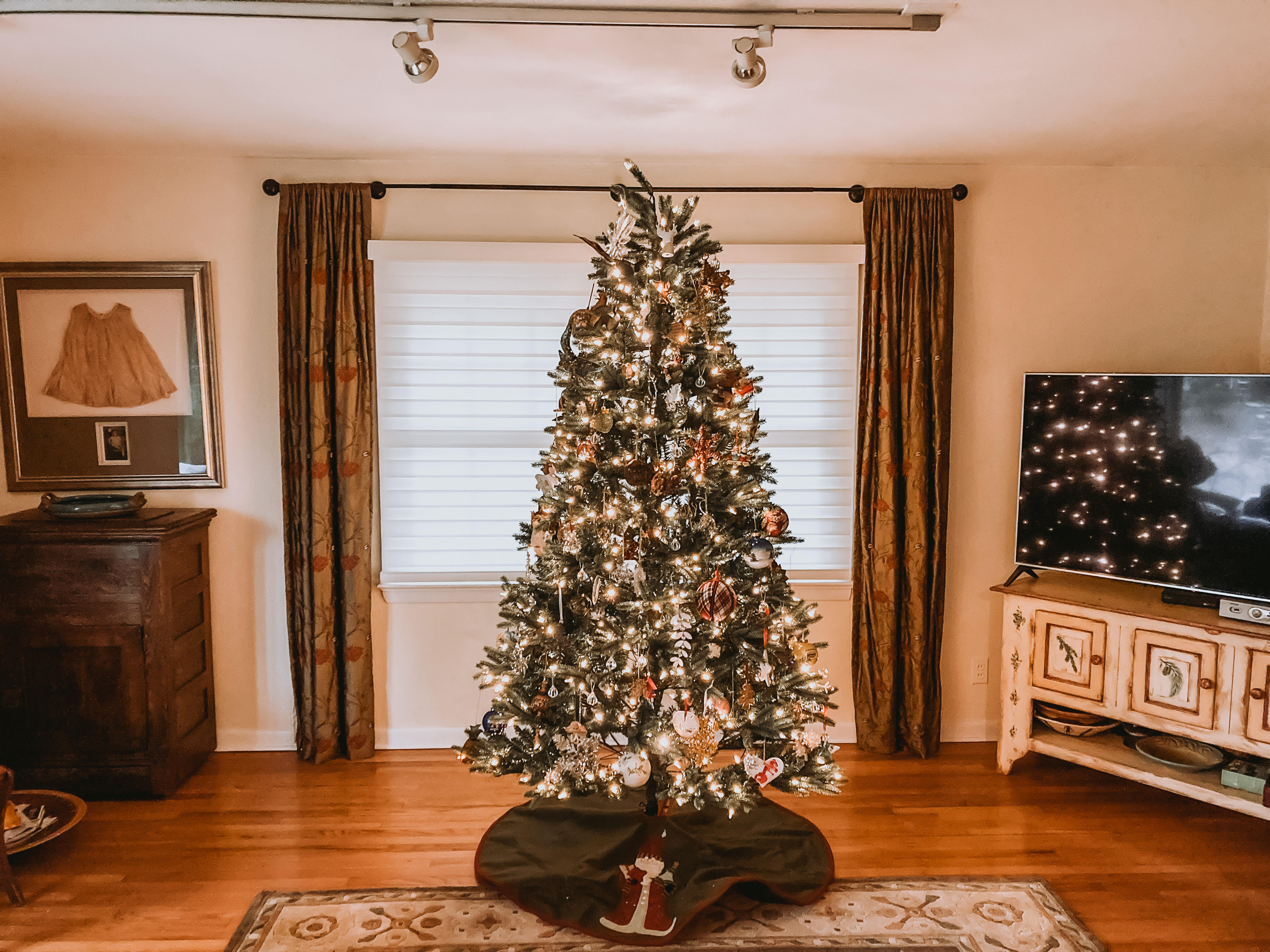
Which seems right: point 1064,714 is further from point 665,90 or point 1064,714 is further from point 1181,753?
point 665,90

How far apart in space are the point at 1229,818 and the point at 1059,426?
1531 millimetres

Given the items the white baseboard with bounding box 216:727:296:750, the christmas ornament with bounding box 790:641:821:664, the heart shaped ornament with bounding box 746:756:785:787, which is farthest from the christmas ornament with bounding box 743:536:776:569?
the white baseboard with bounding box 216:727:296:750

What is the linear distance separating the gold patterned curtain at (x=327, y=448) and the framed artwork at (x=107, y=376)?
388 mm

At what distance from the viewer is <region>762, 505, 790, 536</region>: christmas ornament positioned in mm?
2203

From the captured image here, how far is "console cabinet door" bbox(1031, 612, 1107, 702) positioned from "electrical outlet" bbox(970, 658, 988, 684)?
41cm

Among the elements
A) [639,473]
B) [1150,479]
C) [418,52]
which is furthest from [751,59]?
[1150,479]

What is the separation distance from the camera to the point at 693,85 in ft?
7.58

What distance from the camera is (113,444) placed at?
10.0ft

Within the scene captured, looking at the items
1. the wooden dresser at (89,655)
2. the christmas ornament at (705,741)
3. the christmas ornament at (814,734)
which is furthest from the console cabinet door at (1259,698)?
the wooden dresser at (89,655)

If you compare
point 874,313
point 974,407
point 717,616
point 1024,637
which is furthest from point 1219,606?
point 717,616

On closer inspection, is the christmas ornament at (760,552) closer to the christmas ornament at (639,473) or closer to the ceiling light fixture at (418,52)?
the christmas ornament at (639,473)

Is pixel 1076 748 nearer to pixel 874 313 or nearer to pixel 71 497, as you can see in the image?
pixel 874 313

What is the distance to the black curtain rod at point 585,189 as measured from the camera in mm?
3008

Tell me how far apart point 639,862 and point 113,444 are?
261cm
